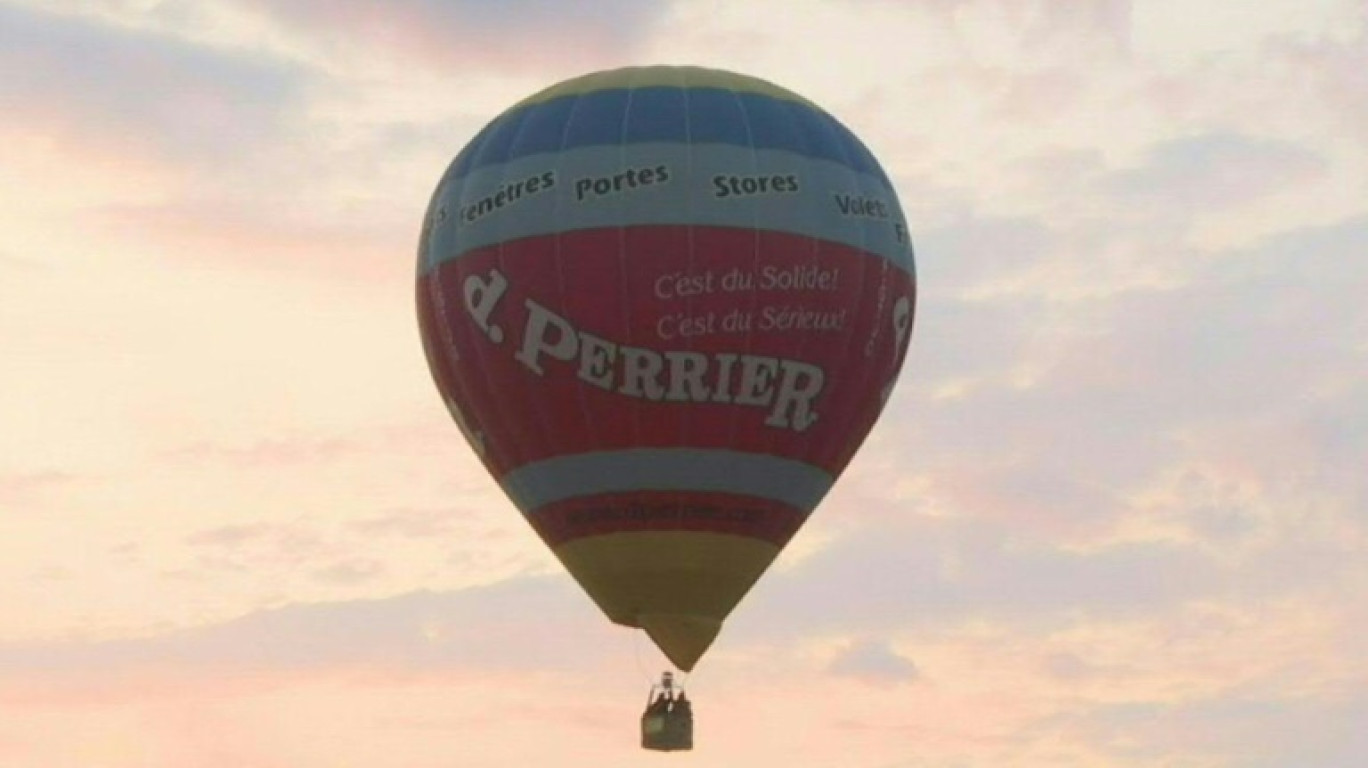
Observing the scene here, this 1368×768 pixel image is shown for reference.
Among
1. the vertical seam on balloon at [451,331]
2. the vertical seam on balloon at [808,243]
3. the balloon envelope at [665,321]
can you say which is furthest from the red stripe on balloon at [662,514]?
the vertical seam on balloon at [451,331]

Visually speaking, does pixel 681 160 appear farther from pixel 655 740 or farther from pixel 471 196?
pixel 655 740

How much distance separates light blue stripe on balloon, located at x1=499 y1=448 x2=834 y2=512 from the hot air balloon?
3cm

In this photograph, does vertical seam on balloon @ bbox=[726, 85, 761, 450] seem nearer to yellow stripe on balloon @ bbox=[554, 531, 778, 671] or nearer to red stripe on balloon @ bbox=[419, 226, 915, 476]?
red stripe on balloon @ bbox=[419, 226, 915, 476]

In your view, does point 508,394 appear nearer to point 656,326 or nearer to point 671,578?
point 656,326

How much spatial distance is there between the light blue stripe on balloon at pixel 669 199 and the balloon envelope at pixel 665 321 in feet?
0.10

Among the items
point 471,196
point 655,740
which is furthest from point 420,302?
point 655,740

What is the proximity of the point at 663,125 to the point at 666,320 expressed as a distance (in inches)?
125

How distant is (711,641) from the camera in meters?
89.6

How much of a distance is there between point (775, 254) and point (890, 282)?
2.55 metres

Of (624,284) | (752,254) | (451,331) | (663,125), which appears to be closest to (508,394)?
(451,331)

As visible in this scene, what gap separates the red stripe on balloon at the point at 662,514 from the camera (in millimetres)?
88312

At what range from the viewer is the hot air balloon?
87938 millimetres

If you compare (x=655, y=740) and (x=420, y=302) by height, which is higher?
(x=420, y=302)

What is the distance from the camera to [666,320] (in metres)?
87.7
